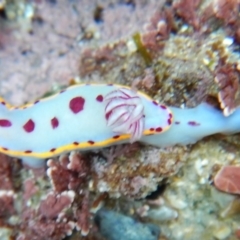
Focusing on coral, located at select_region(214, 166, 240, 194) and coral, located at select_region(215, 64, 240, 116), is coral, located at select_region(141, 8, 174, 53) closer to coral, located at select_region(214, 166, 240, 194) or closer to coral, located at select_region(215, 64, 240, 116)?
coral, located at select_region(215, 64, 240, 116)

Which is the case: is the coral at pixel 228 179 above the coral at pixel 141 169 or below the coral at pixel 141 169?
below

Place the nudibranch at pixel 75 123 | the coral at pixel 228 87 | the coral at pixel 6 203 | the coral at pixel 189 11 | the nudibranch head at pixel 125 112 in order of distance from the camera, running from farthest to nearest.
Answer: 1. the coral at pixel 189 11
2. the coral at pixel 6 203
3. the coral at pixel 228 87
4. the nudibranch at pixel 75 123
5. the nudibranch head at pixel 125 112

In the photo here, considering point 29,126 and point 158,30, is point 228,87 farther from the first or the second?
point 29,126

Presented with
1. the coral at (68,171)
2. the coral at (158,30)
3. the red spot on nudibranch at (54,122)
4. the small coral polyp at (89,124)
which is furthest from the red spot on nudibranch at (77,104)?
the coral at (158,30)

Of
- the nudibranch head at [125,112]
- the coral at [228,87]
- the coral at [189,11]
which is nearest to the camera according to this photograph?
the nudibranch head at [125,112]

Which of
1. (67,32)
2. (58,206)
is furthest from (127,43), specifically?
(58,206)

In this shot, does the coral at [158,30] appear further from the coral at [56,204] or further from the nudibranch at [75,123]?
the coral at [56,204]

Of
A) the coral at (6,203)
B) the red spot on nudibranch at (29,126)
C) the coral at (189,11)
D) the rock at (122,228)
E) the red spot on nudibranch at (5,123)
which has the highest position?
the coral at (189,11)
